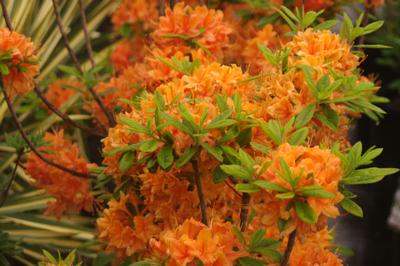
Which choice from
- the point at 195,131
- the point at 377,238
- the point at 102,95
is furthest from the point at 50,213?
the point at 377,238

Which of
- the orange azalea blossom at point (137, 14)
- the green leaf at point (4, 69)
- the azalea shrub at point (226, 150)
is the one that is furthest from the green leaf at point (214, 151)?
the orange azalea blossom at point (137, 14)

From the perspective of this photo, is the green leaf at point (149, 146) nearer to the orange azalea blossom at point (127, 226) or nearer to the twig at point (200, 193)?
the twig at point (200, 193)

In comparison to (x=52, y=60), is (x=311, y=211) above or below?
above

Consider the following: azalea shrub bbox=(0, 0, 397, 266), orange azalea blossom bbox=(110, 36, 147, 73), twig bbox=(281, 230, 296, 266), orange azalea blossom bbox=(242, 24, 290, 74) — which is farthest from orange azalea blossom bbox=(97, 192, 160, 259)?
orange azalea blossom bbox=(110, 36, 147, 73)

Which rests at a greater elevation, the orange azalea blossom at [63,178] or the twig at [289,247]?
the twig at [289,247]

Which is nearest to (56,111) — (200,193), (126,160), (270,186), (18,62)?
(18,62)

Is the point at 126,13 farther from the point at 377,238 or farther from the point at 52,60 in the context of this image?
the point at 377,238
